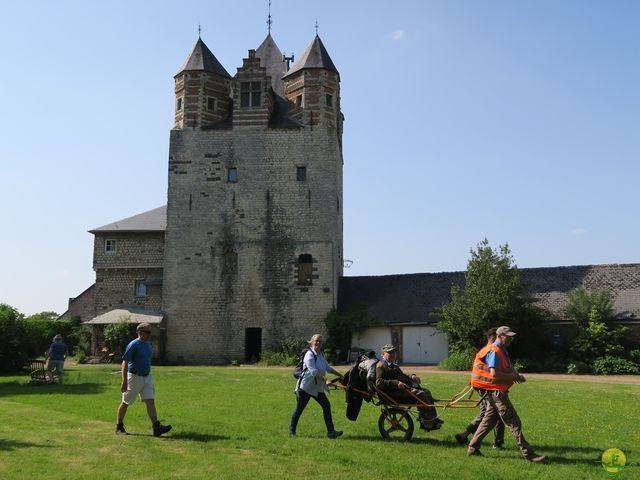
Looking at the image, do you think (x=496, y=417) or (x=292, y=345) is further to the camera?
(x=292, y=345)

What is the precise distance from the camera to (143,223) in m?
35.3

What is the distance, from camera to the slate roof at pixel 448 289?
2902cm

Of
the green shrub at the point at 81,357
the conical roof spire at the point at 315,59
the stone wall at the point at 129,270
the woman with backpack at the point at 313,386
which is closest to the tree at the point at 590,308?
the conical roof spire at the point at 315,59

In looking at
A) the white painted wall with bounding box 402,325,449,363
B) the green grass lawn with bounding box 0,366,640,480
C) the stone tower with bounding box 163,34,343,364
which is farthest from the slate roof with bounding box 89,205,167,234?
the green grass lawn with bounding box 0,366,640,480

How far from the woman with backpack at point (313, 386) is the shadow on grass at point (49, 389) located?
7598 millimetres

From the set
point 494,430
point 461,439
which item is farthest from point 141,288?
point 494,430

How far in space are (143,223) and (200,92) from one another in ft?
26.5

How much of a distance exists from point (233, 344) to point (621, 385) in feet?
61.4

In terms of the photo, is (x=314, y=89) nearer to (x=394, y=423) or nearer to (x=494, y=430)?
(x=394, y=423)

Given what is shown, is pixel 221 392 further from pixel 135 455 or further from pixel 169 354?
pixel 169 354

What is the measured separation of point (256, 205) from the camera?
3256cm

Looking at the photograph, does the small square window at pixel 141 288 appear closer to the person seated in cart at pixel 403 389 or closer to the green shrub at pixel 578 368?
the green shrub at pixel 578 368

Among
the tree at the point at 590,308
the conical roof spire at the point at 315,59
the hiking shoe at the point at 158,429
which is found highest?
the conical roof spire at the point at 315,59

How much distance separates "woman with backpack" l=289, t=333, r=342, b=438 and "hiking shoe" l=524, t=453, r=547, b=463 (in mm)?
2728
